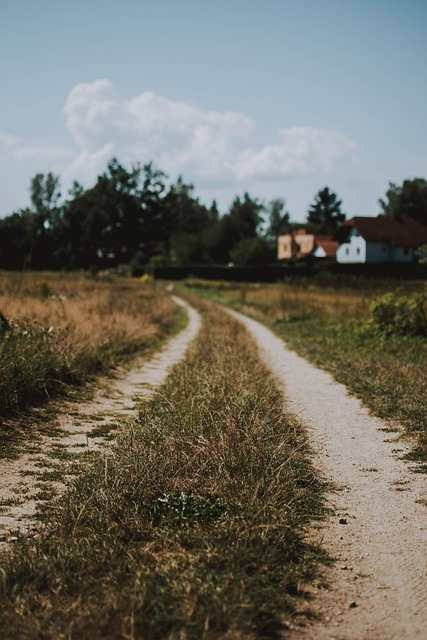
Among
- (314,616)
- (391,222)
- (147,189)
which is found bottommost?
(314,616)

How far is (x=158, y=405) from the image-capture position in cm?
791

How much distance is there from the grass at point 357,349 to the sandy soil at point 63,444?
332 centimetres

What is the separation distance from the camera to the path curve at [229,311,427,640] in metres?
3.20

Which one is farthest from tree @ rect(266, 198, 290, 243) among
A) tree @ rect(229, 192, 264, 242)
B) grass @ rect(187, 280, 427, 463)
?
grass @ rect(187, 280, 427, 463)

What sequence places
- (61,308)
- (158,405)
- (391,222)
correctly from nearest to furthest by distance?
1. (158,405)
2. (61,308)
3. (391,222)

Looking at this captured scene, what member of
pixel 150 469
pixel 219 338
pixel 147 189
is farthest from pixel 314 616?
pixel 147 189

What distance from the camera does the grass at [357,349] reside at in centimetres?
788

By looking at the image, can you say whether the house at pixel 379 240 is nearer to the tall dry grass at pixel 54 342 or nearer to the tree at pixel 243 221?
the tree at pixel 243 221

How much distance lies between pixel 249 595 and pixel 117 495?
1.47 metres

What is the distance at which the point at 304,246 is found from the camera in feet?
284

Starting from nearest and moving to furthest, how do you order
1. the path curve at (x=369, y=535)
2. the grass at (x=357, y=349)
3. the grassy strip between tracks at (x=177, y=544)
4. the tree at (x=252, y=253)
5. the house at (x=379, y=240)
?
1. the grassy strip between tracks at (x=177, y=544)
2. the path curve at (x=369, y=535)
3. the grass at (x=357, y=349)
4. the house at (x=379, y=240)
5. the tree at (x=252, y=253)

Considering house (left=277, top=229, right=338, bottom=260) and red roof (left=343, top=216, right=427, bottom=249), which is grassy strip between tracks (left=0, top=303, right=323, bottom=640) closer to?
red roof (left=343, top=216, right=427, bottom=249)

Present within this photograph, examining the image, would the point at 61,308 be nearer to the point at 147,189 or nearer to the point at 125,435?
the point at 125,435

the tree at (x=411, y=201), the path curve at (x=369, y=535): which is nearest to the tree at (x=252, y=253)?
the tree at (x=411, y=201)
